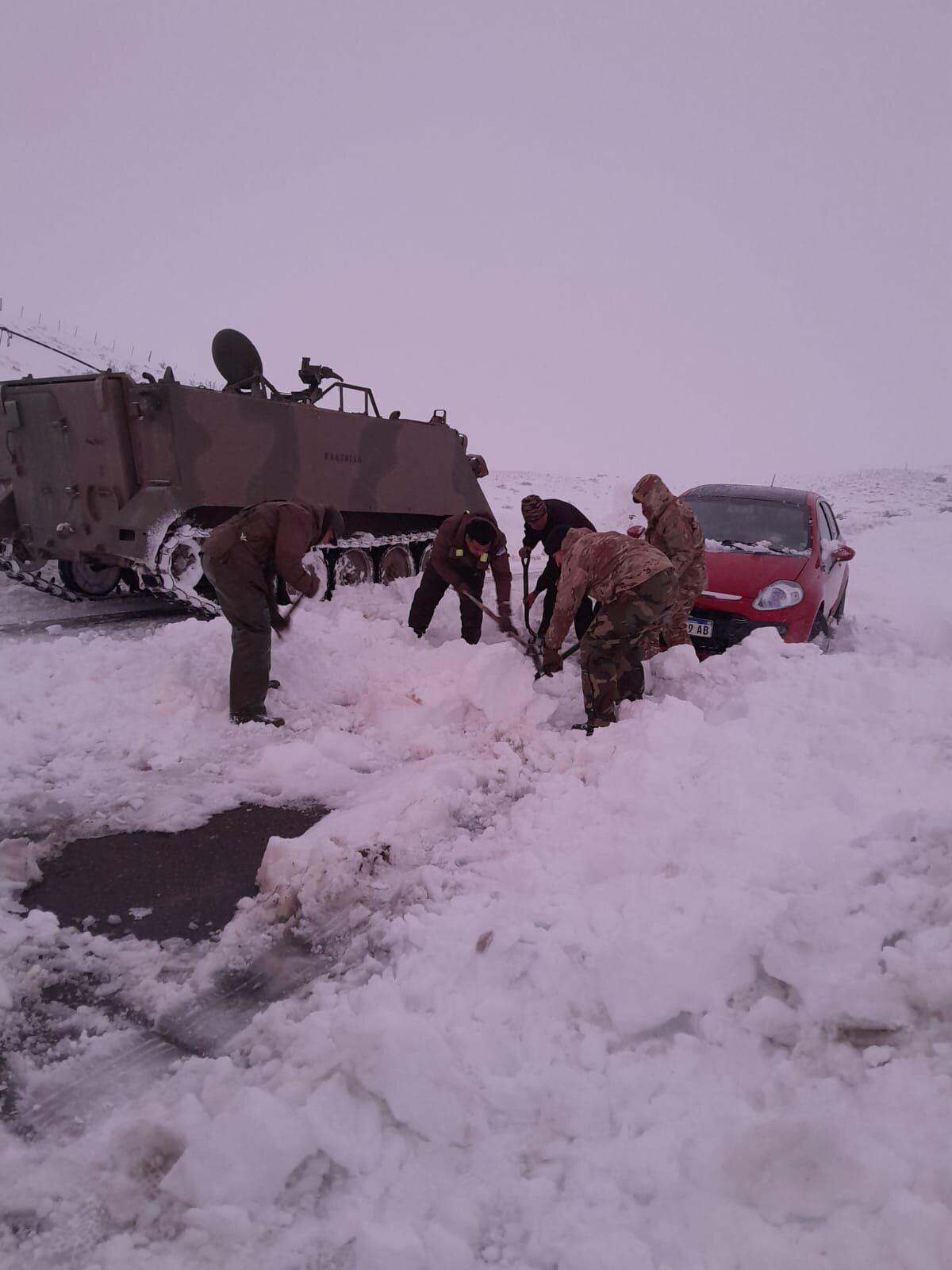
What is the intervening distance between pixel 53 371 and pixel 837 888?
131 ft

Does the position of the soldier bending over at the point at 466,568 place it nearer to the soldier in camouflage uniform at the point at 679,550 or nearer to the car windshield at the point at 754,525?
the soldier in camouflage uniform at the point at 679,550

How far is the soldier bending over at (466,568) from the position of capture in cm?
635

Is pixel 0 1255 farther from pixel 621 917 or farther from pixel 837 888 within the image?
pixel 837 888

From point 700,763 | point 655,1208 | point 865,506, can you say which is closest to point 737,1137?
point 655,1208

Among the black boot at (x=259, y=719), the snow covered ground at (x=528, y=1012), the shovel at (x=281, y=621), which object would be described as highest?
the shovel at (x=281, y=621)

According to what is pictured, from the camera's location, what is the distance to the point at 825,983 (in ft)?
7.61

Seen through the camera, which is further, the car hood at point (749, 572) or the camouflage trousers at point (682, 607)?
the car hood at point (749, 572)

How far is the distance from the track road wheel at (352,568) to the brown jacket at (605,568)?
4.83 metres

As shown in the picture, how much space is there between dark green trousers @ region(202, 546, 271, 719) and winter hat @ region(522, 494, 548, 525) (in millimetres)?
2356

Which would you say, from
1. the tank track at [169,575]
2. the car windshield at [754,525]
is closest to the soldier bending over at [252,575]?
the tank track at [169,575]

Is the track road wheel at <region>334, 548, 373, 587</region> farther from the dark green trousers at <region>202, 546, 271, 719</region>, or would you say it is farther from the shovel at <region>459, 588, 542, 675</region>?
the dark green trousers at <region>202, 546, 271, 719</region>

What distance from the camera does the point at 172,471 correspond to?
7492mm

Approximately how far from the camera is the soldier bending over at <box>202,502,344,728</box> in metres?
5.00

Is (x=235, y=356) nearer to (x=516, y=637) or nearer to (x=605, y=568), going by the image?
(x=516, y=637)
